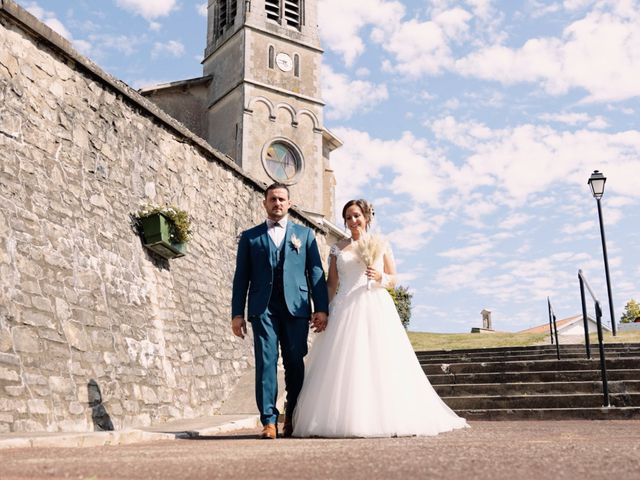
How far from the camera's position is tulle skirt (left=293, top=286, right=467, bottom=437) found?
193 inches

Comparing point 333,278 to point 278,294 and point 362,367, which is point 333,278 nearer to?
point 278,294

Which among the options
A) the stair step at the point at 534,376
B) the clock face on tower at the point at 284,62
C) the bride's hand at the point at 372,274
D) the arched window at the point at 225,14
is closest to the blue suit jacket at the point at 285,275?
the bride's hand at the point at 372,274

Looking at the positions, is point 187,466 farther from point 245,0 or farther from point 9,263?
point 245,0

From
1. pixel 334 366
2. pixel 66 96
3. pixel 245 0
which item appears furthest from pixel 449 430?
pixel 245 0

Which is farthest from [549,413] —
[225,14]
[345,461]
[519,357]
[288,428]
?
[225,14]

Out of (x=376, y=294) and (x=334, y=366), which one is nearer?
(x=334, y=366)

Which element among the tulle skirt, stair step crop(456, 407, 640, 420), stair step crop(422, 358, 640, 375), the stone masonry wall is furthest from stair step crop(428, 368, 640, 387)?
the tulle skirt

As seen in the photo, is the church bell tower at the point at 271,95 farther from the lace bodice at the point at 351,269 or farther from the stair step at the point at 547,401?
the lace bodice at the point at 351,269

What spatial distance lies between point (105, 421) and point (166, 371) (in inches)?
52.7

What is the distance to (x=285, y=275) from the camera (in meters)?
5.21

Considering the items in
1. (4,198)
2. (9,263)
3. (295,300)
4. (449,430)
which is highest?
(4,198)

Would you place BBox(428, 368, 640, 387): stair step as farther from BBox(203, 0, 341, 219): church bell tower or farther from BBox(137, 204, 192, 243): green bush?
BBox(203, 0, 341, 219): church bell tower

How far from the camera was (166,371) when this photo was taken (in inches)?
296

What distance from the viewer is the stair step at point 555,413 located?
22.8ft
